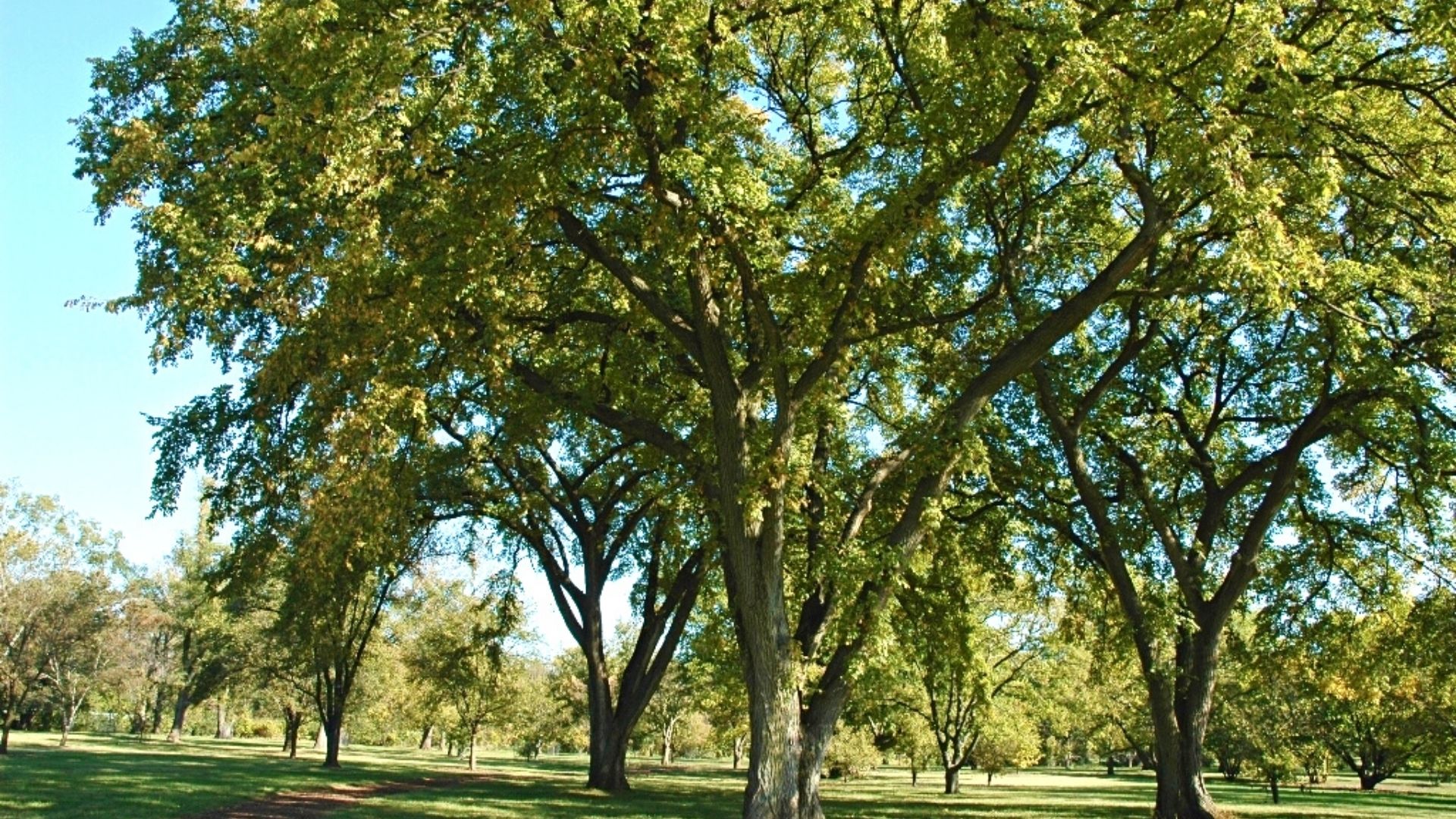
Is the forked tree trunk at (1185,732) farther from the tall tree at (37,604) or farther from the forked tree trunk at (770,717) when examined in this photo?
the tall tree at (37,604)

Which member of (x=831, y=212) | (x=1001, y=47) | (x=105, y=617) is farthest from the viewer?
(x=105, y=617)

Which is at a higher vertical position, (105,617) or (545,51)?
(545,51)

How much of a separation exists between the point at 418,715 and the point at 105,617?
19835 millimetres

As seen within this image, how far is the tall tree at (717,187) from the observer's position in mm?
9906

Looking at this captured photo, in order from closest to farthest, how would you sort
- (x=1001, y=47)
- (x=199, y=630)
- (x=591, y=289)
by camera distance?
(x=1001, y=47) < (x=591, y=289) < (x=199, y=630)

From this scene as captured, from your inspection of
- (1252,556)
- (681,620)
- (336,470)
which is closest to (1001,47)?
(336,470)

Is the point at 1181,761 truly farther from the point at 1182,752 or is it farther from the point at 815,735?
the point at 815,735

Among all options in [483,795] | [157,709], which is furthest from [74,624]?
[157,709]

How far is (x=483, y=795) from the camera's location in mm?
23922

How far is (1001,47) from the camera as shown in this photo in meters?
10.1

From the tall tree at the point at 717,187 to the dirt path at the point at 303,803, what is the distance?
6225 mm

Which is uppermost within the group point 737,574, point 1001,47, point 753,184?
point 1001,47

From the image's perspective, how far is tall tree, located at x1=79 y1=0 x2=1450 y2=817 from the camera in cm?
991

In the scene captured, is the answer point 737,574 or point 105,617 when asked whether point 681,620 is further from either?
point 105,617
